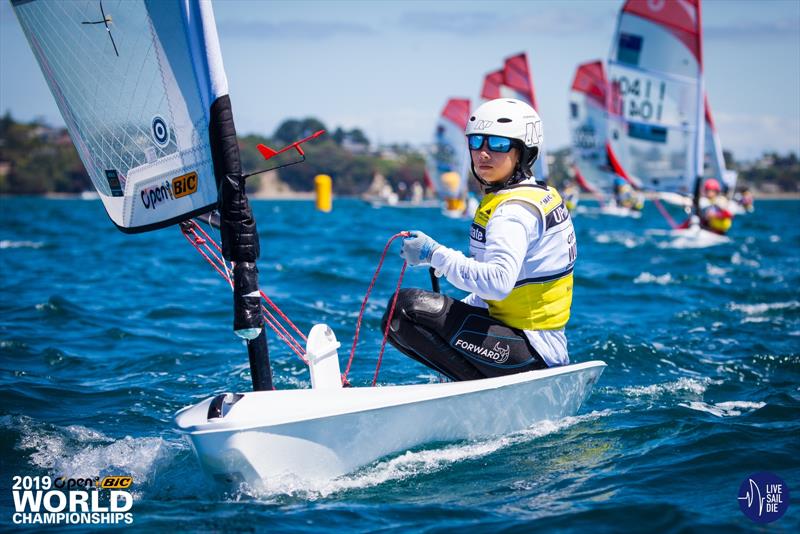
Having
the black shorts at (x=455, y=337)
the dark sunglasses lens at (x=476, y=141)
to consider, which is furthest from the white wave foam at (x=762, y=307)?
the dark sunglasses lens at (x=476, y=141)

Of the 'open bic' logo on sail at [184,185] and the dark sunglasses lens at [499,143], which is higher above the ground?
the dark sunglasses lens at [499,143]

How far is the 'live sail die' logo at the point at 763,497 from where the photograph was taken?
343cm

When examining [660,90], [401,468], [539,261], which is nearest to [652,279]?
[539,261]

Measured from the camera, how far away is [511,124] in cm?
417

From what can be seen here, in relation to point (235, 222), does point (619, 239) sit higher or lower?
lower

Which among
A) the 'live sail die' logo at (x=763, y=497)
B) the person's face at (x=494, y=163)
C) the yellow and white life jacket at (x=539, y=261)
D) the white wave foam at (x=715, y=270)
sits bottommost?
the white wave foam at (x=715, y=270)

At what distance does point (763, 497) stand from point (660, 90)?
19850 mm

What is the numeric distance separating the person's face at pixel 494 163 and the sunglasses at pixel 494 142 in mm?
19

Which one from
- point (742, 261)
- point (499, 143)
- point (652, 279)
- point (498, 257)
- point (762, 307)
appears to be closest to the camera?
point (498, 257)

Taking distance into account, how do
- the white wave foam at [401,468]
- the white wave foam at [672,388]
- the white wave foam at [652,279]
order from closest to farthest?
the white wave foam at [401,468]
the white wave foam at [672,388]
the white wave foam at [652,279]

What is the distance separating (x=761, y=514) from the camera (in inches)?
135

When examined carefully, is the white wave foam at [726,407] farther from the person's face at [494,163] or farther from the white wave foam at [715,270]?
the white wave foam at [715,270]

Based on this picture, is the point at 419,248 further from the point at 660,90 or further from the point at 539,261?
the point at 660,90

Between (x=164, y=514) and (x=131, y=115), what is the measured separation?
1.95 meters
